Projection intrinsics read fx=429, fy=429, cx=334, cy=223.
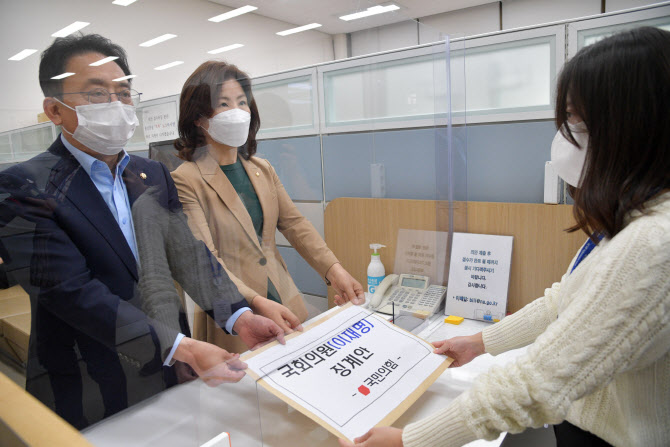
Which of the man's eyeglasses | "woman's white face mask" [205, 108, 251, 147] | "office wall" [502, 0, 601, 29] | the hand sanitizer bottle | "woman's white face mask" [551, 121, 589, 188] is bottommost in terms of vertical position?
Result: the hand sanitizer bottle

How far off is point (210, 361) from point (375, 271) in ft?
2.59

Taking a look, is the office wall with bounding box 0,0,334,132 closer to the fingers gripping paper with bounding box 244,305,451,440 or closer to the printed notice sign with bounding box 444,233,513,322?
the fingers gripping paper with bounding box 244,305,451,440

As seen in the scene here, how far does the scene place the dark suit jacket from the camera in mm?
613

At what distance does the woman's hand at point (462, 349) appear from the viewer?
1.05 metres

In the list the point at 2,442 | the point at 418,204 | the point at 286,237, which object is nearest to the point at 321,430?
the point at 286,237

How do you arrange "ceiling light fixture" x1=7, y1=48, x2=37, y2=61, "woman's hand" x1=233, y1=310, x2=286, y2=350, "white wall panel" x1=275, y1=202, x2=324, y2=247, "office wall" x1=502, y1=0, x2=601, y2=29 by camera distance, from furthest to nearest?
1. "office wall" x1=502, y1=0, x2=601, y2=29
2. "white wall panel" x1=275, y1=202, x2=324, y2=247
3. "woman's hand" x1=233, y1=310, x2=286, y2=350
4. "ceiling light fixture" x1=7, y1=48, x2=37, y2=61

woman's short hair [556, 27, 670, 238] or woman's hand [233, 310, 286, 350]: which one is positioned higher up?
woman's short hair [556, 27, 670, 238]

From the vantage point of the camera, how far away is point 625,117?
674 millimetres

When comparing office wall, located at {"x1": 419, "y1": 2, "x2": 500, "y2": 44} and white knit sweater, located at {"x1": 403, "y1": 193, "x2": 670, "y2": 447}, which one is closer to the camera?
white knit sweater, located at {"x1": 403, "y1": 193, "x2": 670, "y2": 447}

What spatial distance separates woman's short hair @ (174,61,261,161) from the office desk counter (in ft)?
1.52

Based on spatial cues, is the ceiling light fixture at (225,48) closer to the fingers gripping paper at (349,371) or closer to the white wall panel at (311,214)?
the white wall panel at (311,214)

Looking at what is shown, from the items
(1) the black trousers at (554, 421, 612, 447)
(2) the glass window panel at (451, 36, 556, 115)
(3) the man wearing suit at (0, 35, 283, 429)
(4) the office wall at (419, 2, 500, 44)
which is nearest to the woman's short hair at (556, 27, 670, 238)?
(1) the black trousers at (554, 421, 612, 447)

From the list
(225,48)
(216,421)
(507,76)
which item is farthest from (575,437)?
(507,76)

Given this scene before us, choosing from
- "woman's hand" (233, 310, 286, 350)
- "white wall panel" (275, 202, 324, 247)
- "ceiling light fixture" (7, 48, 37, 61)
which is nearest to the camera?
"ceiling light fixture" (7, 48, 37, 61)
